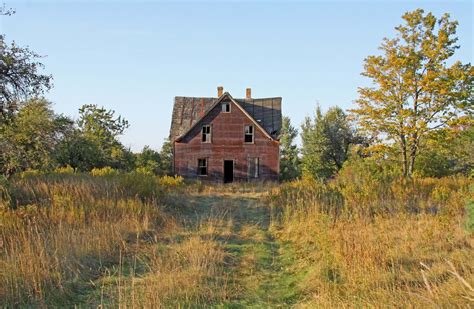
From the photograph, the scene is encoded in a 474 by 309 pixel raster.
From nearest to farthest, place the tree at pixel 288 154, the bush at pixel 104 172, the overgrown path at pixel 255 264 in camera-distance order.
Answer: the overgrown path at pixel 255 264
the bush at pixel 104 172
the tree at pixel 288 154

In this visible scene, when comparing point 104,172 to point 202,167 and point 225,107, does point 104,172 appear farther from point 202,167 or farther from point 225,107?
point 225,107

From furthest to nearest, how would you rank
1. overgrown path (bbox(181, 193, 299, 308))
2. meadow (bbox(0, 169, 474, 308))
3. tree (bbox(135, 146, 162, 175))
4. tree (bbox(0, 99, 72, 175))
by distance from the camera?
tree (bbox(135, 146, 162, 175)) < tree (bbox(0, 99, 72, 175)) < overgrown path (bbox(181, 193, 299, 308)) < meadow (bbox(0, 169, 474, 308))

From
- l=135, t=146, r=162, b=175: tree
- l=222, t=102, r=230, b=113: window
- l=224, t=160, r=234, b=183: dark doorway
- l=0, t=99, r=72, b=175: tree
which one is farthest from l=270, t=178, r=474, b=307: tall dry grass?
l=135, t=146, r=162, b=175: tree

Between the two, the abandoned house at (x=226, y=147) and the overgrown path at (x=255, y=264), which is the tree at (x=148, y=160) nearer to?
the abandoned house at (x=226, y=147)

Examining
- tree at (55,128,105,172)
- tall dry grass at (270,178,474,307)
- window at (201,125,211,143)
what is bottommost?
tall dry grass at (270,178,474,307)

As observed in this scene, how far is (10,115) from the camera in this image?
13.9 metres

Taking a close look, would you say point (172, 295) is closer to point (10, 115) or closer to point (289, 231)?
point (289, 231)

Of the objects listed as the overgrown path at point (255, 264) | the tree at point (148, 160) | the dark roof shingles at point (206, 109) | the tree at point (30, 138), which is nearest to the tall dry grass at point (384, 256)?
the overgrown path at point (255, 264)

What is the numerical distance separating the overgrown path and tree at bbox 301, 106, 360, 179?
2934 centimetres

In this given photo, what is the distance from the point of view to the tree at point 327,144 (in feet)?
132

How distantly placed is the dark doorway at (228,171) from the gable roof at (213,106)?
12.0ft

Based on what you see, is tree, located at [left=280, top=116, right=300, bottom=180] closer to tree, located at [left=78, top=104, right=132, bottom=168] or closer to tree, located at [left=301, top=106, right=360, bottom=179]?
tree, located at [left=301, top=106, right=360, bottom=179]

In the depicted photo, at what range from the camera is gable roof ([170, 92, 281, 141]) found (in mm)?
29094

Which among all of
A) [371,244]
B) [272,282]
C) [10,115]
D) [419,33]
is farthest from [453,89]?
[10,115]
